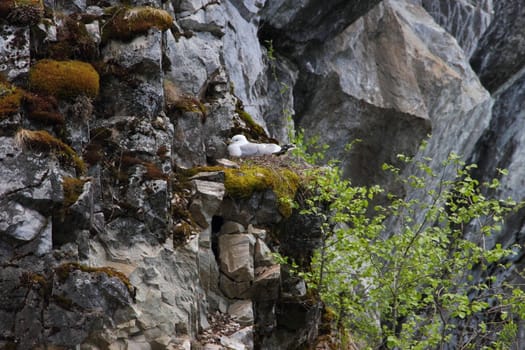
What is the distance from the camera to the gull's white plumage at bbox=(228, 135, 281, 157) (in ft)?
40.4

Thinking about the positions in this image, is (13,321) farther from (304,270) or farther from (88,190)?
(304,270)

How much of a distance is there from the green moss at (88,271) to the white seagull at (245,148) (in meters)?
4.18

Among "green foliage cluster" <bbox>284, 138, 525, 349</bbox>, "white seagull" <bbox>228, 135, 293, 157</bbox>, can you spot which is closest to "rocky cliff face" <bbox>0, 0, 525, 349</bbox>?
"white seagull" <bbox>228, 135, 293, 157</bbox>

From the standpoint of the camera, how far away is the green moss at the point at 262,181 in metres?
11.0

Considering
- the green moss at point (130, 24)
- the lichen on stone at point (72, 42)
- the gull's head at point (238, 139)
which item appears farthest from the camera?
the gull's head at point (238, 139)

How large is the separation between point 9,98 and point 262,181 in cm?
455

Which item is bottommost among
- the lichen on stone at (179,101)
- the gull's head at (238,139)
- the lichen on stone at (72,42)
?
the gull's head at (238,139)

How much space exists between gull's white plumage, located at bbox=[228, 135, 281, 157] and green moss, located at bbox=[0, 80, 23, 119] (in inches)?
181

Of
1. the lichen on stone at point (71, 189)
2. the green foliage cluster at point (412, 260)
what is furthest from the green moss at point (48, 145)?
the green foliage cluster at point (412, 260)

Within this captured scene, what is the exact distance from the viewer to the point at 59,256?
26.3 ft

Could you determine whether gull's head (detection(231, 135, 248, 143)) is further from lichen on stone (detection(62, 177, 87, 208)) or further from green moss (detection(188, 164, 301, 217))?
lichen on stone (detection(62, 177, 87, 208))

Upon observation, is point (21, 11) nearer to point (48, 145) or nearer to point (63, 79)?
point (63, 79)

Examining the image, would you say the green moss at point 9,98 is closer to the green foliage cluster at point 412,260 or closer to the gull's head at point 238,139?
the gull's head at point 238,139

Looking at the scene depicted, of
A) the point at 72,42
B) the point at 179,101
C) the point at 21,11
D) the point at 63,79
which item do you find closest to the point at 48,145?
the point at 63,79
